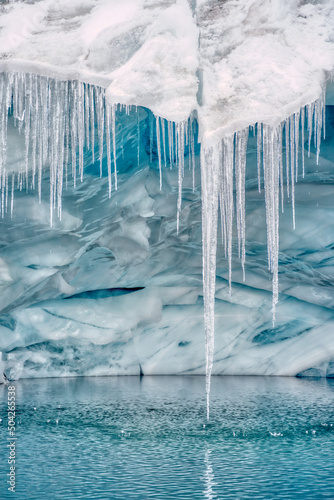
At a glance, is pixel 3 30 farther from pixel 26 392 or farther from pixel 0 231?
pixel 26 392

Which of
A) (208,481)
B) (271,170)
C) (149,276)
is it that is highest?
(271,170)

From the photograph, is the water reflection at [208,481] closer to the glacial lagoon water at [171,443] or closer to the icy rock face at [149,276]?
the glacial lagoon water at [171,443]

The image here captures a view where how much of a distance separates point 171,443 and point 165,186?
16.4 feet

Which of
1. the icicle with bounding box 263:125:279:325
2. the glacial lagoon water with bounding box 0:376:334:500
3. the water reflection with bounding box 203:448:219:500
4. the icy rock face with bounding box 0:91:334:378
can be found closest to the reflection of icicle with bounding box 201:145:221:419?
the icicle with bounding box 263:125:279:325

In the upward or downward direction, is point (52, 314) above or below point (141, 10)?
below

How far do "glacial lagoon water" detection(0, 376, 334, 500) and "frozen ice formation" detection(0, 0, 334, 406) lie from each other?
45.4 inches

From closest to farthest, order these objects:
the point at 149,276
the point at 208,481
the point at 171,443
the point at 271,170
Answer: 1. the point at 208,481
2. the point at 171,443
3. the point at 271,170
4. the point at 149,276

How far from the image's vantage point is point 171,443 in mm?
6879

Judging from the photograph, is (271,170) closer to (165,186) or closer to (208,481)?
(208,481)

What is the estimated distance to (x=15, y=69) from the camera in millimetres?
6289

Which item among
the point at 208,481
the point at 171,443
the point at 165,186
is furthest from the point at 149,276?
the point at 208,481

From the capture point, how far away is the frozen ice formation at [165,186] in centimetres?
598

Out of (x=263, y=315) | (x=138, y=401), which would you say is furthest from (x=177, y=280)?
(x=138, y=401)

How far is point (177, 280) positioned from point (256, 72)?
7.23 meters
